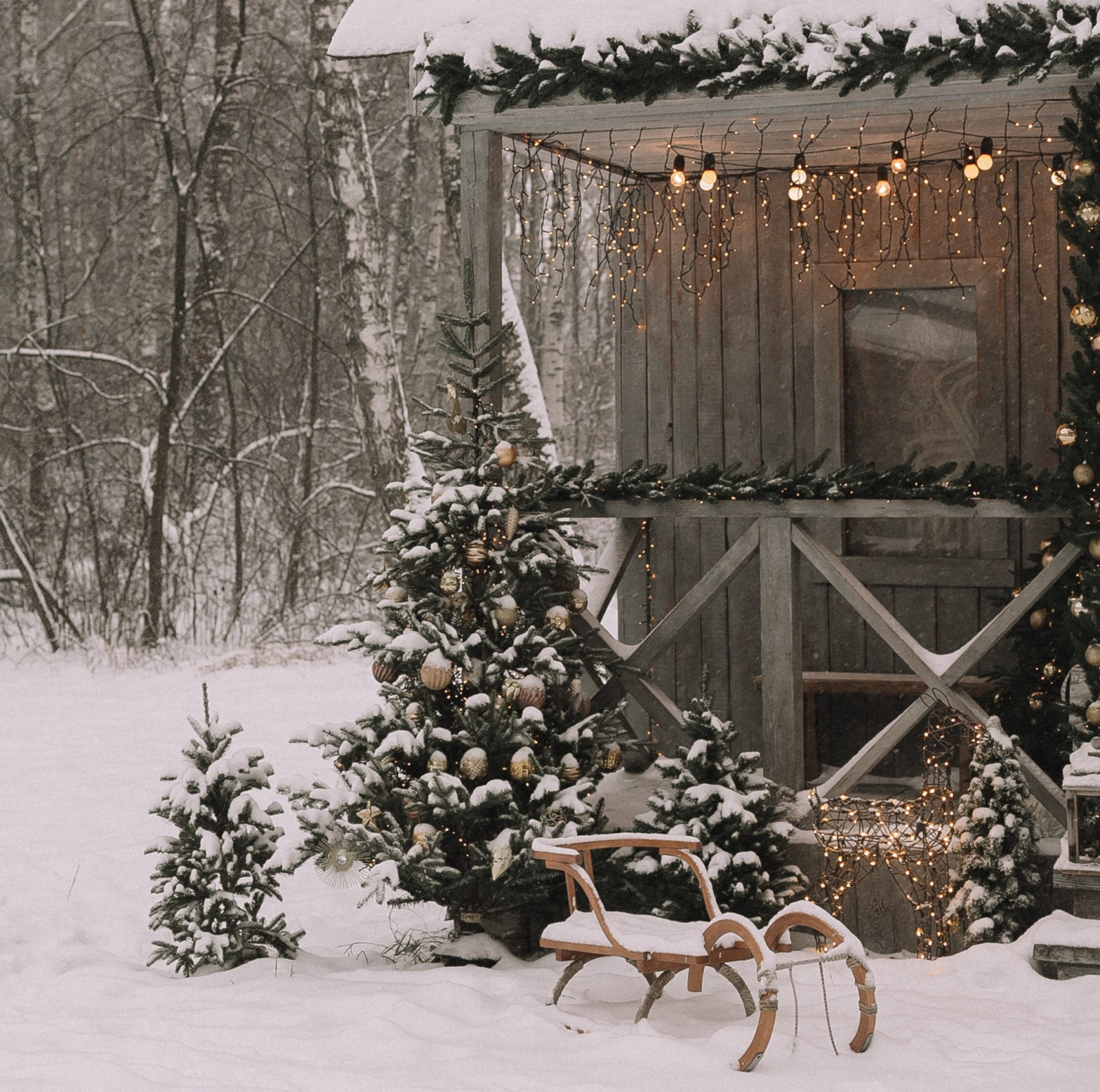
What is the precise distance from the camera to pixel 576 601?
22.1 feet

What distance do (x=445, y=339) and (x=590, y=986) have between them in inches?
108

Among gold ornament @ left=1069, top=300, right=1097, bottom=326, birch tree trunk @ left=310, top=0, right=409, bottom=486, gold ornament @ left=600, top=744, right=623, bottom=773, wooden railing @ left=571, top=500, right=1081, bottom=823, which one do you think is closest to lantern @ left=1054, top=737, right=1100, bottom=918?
wooden railing @ left=571, top=500, right=1081, bottom=823

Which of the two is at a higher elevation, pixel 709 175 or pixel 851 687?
pixel 709 175

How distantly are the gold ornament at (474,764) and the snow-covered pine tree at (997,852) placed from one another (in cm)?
196

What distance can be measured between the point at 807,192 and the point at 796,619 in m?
2.81

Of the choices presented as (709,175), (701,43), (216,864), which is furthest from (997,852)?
(701,43)

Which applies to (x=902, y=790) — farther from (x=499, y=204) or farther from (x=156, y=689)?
(x=156, y=689)

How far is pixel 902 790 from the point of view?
27.0 ft

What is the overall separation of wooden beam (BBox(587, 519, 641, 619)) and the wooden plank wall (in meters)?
0.73

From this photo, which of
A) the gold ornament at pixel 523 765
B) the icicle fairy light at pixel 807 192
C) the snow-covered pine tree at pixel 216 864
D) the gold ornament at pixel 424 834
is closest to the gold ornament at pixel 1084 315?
the icicle fairy light at pixel 807 192

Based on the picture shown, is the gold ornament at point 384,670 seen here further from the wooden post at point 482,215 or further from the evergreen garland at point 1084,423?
the evergreen garland at point 1084,423

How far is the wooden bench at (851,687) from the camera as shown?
25.4ft

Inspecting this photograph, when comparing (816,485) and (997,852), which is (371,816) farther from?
(997,852)

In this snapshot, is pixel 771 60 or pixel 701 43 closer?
pixel 771 60
